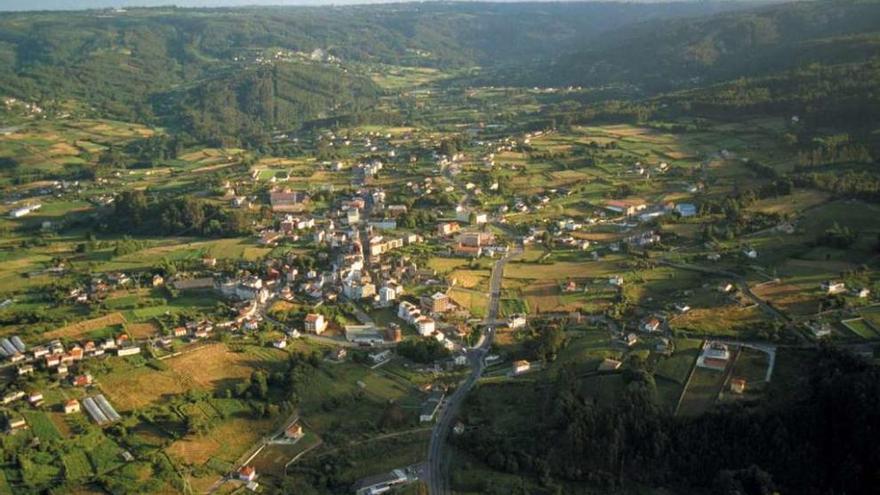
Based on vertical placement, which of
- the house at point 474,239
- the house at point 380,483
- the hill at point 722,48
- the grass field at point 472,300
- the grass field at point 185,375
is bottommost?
the house at point 380,483

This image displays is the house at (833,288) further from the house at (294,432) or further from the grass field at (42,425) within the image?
the grass field at (42,425)

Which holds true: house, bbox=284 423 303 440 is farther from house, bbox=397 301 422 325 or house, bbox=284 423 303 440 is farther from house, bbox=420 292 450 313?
house, bbox=420 292 450 313

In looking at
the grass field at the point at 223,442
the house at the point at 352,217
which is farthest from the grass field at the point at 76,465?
the house at the point at 352,217

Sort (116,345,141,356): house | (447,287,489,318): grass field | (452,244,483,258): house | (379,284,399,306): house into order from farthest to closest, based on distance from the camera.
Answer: (452,244,483,258): house, (379,284,399,306): house, (447,287,489,318): grass field, (116,345,141,356): house

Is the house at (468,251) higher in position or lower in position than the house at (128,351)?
higher

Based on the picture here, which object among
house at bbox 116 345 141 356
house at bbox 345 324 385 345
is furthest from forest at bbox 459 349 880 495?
house at bbox 116 345 141 356

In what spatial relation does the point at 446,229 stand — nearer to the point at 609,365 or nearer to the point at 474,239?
the point at 474,239
